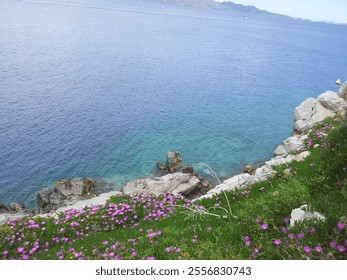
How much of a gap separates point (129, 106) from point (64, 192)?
2816 centimetres

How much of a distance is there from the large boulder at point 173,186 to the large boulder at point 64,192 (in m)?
4.15

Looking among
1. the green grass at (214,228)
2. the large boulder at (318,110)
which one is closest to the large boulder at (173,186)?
the green grass at (214,228)

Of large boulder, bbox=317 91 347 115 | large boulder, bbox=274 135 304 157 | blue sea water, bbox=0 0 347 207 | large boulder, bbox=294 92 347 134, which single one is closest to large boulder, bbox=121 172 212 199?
blue sea water, bbox=0 0 347 207

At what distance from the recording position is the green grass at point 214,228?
20.5 feet

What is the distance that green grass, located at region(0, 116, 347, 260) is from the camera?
20.5ft

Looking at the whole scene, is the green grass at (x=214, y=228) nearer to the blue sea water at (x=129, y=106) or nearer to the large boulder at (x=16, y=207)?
the large boulder at (x=16, y=207)

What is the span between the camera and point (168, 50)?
353ft

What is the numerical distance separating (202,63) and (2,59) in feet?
187

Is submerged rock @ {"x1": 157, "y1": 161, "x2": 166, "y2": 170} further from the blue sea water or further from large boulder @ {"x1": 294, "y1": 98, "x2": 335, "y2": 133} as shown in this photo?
large boulder @ {"x1": 294, "y1": 98, "x2": 335, "y2": 133}

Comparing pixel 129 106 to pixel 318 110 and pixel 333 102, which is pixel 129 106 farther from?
pixel 333 102

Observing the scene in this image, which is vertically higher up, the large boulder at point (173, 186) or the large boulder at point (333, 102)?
the large boulder at point (333, 102)

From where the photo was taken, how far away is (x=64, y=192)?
30188 mm

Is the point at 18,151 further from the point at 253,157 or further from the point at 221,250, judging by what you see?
the point at 221,250

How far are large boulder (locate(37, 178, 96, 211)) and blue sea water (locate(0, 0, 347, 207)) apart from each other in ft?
5.44
